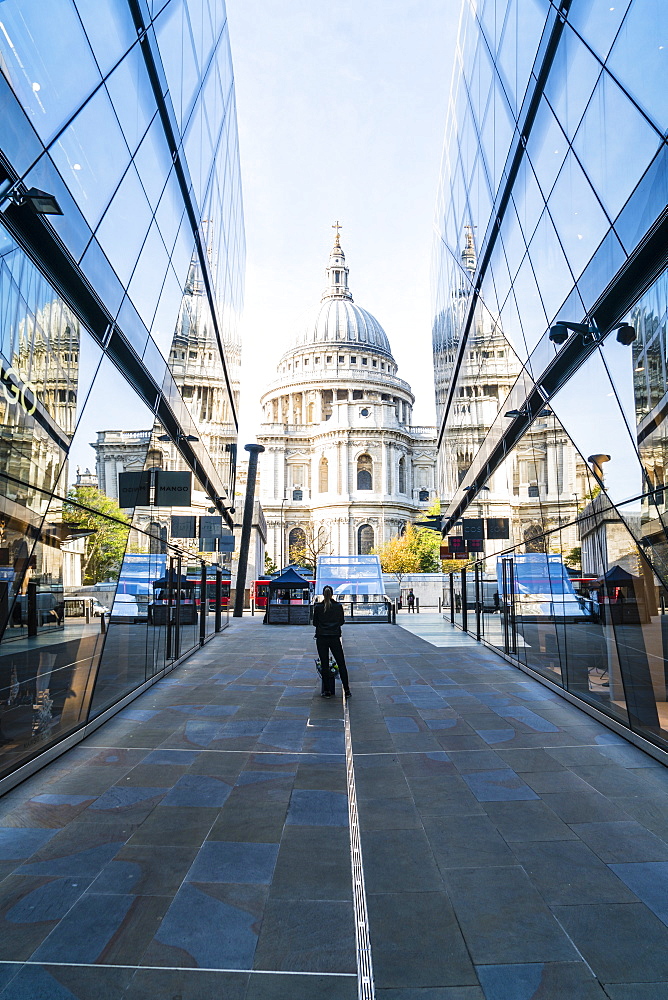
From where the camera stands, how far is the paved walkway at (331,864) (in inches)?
125

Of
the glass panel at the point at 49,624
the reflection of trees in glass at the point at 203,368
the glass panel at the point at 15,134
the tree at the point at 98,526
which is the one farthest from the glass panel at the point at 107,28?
the reflection of trees in glass at the point at 203,368

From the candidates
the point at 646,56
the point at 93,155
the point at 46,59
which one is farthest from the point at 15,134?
the point at 646,56

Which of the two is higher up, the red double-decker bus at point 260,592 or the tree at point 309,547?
the tree at point 309,547

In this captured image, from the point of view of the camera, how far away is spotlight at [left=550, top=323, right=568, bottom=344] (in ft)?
31.0

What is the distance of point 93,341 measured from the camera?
8070mm

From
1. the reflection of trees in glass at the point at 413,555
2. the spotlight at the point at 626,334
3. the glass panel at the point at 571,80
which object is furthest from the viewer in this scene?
the reflection of trees in glass at the point at 413,555

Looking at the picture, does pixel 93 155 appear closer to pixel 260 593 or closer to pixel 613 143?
pixel 613 143

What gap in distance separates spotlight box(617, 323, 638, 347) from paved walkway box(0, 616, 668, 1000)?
4060 millimetres

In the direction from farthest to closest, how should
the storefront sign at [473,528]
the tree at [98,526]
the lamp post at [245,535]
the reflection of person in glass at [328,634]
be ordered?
the lamp post at [245,535] → the storefront sign at [473,528] → the reflection of person in glass at [328,634] → the tree at [98,526]

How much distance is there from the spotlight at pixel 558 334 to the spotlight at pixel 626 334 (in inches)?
97.5

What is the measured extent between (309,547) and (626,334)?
8391 centimetres

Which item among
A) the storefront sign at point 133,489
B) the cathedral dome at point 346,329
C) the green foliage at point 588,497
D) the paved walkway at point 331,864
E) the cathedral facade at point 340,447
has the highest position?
the cathedral dome at point 346,329

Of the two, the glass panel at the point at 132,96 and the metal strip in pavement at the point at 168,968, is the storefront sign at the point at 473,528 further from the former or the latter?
the metal strip in pavement at the point at 168,968

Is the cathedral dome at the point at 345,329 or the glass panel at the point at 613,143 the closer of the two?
the glass panel at the point at 613,143
